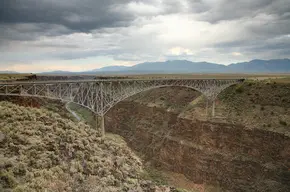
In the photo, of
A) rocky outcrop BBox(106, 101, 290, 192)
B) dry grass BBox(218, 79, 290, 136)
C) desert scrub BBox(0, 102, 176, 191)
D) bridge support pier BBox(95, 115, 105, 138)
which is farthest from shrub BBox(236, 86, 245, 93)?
desert scrub BBox(0, 102, 176, 191)

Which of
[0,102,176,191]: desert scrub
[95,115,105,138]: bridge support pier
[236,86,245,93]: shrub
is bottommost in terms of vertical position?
[95,115,105,138]: bridge support pier

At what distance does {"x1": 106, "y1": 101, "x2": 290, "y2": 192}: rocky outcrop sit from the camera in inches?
1311

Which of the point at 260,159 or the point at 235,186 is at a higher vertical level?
the point at 260,159

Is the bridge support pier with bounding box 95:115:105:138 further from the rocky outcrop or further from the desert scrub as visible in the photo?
the rocky outcrop

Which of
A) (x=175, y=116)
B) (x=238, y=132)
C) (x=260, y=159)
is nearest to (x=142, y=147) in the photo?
(x=175, y=116)

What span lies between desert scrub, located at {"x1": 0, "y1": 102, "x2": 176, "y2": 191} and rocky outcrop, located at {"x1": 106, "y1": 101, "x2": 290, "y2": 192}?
23834 millimetres

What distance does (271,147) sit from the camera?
35.2 metres

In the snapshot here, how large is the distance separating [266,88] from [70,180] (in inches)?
1870

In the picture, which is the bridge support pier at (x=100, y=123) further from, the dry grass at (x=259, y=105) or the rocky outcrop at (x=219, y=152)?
the dry grass at (x=259, y=105)

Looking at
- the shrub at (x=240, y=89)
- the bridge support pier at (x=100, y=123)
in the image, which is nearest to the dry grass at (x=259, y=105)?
the shrub at (x=240, y=89)

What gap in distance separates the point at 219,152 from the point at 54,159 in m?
31.1

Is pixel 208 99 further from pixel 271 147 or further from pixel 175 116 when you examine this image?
pixel 271 147

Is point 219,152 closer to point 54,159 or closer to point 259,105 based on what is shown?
point 259,105

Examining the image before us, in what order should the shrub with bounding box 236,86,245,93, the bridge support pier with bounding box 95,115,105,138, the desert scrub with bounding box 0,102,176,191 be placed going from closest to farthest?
1. the desert scrub with bounding box 0,102,176,191
2. the bridge support pier with bounding box 95,115,105,138
3. the shrub with bounding box 236,86,245,93
